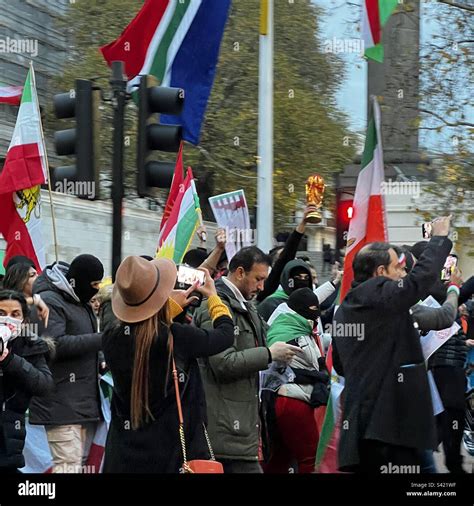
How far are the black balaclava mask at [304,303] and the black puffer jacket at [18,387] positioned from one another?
6.67 feet

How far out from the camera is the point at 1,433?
7.06 meters

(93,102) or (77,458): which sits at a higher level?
(93,102)

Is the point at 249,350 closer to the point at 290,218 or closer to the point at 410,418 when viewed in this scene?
the point at 410,418

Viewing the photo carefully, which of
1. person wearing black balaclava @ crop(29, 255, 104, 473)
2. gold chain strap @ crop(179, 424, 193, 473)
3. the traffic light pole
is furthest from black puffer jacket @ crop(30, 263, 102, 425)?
gold chain strap @ crop(179, 424, 193, 473)

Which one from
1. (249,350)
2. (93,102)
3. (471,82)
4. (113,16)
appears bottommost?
(249,350)

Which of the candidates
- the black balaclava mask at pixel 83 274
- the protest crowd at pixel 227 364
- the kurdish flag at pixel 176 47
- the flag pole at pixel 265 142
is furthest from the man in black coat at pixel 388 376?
the flag pole at pixel 265 142

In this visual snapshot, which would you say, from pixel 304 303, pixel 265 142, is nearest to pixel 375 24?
pixel 265 142

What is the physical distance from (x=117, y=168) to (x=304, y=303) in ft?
4.92

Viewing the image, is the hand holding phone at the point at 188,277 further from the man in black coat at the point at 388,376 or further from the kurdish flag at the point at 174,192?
the kurdish flag at the point at 174,192

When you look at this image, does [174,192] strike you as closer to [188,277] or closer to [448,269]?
[448,269]

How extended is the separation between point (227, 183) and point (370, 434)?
25508mm

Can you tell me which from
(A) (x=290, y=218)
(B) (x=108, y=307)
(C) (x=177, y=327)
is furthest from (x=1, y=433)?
(A) (x=290, y=218)

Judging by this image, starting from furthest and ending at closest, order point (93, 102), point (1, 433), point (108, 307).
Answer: point (93, 102) < point (1, 433) < point (108, 307)

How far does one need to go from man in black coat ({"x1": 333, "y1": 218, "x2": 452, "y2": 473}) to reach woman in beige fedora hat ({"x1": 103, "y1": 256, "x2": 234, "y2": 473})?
107 cm
